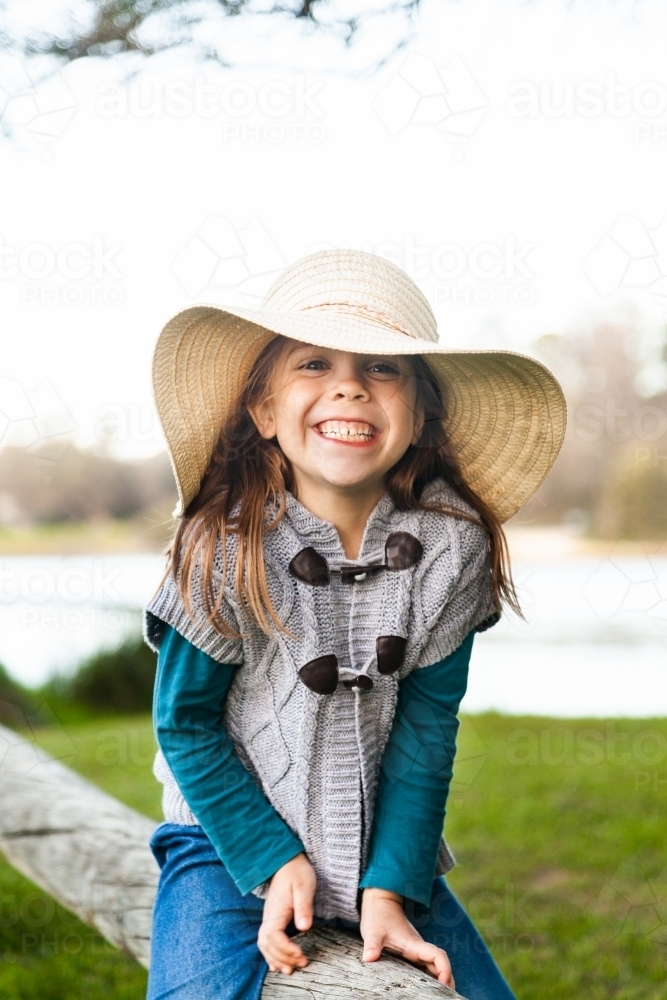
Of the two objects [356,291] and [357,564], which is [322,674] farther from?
[356,291]

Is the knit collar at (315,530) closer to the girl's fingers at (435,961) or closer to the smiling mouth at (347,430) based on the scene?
the smiling mouth at (347,430)

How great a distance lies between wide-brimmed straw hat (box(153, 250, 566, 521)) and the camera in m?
0.98

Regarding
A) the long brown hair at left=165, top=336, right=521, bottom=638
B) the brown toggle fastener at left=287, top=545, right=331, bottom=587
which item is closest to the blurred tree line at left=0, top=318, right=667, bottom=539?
the long brown hair at left=165, top=336, right=521, bottom=638

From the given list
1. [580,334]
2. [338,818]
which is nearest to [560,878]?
[338,818]

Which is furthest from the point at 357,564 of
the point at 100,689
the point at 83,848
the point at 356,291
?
the point at 100,689

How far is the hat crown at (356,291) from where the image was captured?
39.1 inches

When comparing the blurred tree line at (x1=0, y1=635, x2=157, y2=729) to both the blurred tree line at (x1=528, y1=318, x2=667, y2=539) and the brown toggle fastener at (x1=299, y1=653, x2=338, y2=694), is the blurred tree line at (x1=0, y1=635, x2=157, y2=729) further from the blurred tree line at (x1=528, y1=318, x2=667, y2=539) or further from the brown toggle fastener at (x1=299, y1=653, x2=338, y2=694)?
the brown toggle fastener at (x1=299, y1=653, x2=338, y2=694)

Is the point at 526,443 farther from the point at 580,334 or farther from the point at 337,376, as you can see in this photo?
the point at 580,334

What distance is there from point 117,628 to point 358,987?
10.8 ft

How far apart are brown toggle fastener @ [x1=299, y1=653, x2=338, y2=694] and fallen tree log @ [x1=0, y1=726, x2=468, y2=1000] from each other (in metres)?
0.25

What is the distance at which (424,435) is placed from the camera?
1085 millimetres

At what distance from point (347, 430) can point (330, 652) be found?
0.76ft

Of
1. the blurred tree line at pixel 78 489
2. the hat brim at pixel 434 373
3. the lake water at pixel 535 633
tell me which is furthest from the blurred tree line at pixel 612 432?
the hat brim at pixel 434 373

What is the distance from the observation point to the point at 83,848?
156 centimetres
